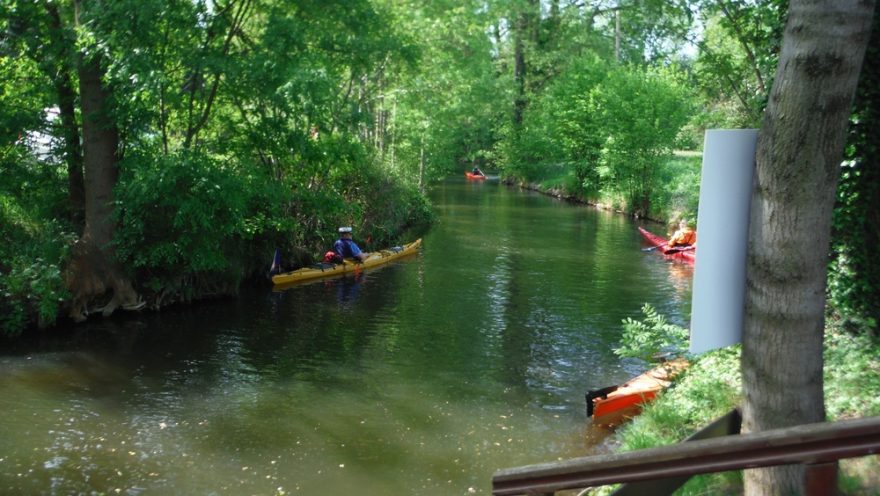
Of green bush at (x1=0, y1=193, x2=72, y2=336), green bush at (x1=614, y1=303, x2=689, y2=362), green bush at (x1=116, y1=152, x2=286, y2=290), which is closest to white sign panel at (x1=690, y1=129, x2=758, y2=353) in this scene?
green bush at (x1=614, y1=303, x2=689, y2=362)

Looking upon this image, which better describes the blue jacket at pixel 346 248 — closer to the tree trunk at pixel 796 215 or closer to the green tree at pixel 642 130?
the tree trunk at pixel 796 215

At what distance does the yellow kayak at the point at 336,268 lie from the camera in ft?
55.6

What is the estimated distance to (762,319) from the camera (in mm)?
3529

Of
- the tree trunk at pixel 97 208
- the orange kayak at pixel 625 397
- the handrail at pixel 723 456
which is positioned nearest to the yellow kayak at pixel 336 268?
the tree trunk at pixel 97 208

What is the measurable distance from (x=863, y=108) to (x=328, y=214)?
13892mm

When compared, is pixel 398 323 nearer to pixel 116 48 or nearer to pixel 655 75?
pixel 116 48

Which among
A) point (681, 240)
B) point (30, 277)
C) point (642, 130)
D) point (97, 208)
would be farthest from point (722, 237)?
point (642, 130)

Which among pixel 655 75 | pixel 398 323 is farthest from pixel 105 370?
pixel 655 75

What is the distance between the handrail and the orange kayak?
18.3 feet

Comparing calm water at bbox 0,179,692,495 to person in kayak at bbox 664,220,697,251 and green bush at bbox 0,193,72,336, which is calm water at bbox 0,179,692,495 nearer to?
green bush at bbox 0,193,72,336

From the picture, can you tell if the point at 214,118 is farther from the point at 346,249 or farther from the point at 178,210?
the point at 346,249

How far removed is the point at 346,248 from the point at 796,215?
15.8 m

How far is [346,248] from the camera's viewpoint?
18.7 metres

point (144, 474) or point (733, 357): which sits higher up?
point (733, 357)
